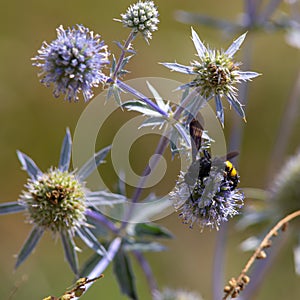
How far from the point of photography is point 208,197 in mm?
1238

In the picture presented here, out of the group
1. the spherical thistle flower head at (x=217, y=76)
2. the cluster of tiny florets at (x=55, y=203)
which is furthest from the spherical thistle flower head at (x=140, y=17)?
the cluster of tiny florets at (x=55, y=203)

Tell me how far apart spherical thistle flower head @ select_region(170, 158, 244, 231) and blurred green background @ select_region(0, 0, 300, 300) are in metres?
1.70

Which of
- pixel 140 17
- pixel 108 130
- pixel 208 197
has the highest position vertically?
pixel 108 130

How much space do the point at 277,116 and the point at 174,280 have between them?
4.13ft

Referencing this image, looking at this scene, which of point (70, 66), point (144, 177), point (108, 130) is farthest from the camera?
point (108, 130)

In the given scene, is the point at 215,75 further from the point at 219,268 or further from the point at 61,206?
the point at 219,268

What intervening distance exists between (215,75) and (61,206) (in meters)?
0.58

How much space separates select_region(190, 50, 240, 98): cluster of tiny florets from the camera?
4.12 ft

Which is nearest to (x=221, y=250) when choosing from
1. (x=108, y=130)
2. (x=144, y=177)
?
(x=144, y=177)

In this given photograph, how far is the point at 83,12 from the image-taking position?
11.1 ft

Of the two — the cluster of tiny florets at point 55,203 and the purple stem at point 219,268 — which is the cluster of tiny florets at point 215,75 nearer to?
the cluster of tiny florets at point 55,203

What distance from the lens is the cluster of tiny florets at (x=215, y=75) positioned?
4.12 ft

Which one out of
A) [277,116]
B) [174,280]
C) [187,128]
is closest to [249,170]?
[277,116]

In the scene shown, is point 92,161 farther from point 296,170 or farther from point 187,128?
point 296,170
